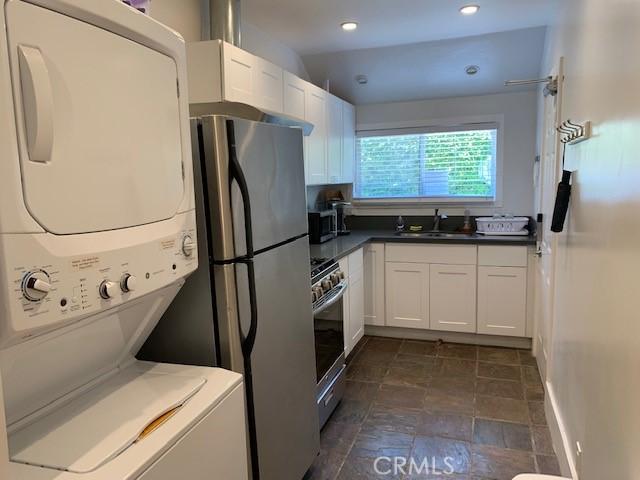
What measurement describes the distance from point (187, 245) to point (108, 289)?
34 cm

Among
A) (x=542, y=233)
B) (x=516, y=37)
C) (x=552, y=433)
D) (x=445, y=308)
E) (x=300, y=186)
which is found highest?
(x=516, y=37)

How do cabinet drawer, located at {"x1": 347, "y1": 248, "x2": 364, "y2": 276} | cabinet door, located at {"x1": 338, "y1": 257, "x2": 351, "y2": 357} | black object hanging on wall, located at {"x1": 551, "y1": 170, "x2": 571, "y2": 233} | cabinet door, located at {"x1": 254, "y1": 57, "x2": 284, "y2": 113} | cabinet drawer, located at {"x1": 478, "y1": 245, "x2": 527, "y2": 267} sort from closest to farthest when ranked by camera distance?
1. black object hanging on wall, located at {"x1": 551, "y1": 170, "x2": 571, "y2": 233}
2. cabinet door, located at {"x1": 254, "y1": 57, "x2": 284, "y2": 113}
3. cabinet door, located at {"x1": 338, "y1": 257, "x2": 351, "y2": 357}
4. cabinet drawer, located at {"x1": 347, "y1": 248, "x2": 364, "y2": 276}
5. cabinet drawer, located at {"x1": 478, "y1": 245, "x2": 527, "y2": 267}

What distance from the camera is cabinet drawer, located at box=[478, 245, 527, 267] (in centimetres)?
378

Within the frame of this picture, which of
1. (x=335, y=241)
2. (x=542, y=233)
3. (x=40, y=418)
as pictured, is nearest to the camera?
(x=40, y=418)

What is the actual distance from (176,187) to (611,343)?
136 centimetres

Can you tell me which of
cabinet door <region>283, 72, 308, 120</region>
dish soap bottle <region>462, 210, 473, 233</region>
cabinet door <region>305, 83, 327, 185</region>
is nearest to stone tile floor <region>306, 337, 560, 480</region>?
dish soap bottle <region>462, 210, 473, 233</region>

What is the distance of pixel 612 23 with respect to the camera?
5.16ft

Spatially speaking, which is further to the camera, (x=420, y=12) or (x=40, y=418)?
(x=420, y=12)

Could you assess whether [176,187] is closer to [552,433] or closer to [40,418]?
[40,418]

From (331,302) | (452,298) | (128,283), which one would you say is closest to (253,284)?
(128,283)

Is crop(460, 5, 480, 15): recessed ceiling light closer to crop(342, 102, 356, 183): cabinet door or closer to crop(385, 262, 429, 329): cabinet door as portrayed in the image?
Answer: crop(342, 102, 356, 183): cabinet door

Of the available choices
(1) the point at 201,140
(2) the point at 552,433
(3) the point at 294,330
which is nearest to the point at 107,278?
(1) the point at 201,140

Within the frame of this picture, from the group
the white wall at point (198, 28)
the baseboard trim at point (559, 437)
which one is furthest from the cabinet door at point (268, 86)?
the baseboard trim at point (559, 437)

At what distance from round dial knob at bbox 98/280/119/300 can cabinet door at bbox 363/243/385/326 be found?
322cm
